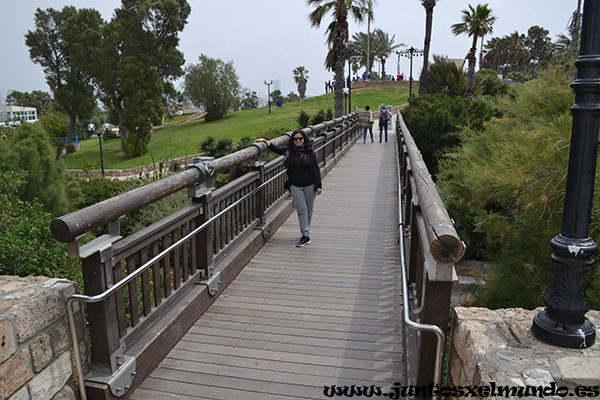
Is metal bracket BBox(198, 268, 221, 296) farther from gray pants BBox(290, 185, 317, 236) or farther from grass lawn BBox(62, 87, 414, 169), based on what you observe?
grass lawn BBox(62, 87, 414, 169)

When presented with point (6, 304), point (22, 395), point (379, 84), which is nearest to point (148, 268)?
point (6, 304)

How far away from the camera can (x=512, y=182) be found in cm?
835

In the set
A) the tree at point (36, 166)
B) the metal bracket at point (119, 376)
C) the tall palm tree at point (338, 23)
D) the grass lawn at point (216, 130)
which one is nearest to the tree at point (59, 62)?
the grass lawn at point (216, 130)

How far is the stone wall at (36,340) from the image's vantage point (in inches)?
104

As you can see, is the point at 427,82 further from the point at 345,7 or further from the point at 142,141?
the point at 142,141

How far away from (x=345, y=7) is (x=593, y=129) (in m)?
27.5

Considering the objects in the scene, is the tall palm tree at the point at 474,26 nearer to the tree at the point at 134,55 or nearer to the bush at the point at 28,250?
the tree at the point at 134,55

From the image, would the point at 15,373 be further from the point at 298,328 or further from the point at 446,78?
the point at 446,78

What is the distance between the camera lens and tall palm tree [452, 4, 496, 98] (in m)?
37.6

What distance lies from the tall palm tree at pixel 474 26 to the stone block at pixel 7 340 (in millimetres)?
40751

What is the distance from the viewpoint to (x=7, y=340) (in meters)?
2.61

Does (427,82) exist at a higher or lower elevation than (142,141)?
higher

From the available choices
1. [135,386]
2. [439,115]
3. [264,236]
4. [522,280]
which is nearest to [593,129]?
[135,386]

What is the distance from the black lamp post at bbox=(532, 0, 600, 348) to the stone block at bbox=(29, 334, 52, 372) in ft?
9.44
